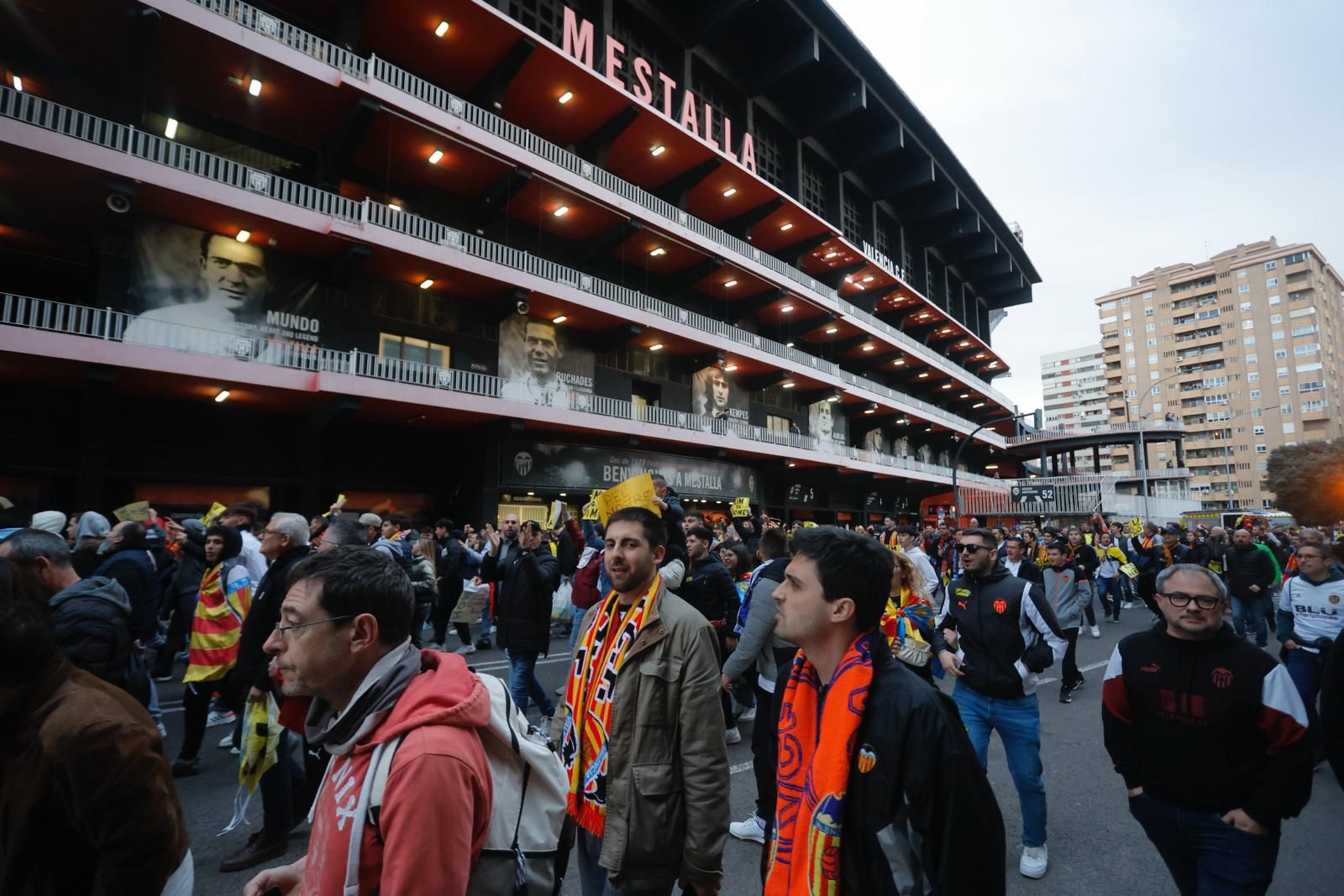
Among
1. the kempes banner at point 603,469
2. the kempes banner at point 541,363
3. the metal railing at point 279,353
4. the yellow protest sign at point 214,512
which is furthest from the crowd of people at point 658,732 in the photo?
the kempes banner at point 541,363

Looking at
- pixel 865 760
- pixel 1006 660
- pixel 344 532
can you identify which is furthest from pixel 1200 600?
pixel 344 532

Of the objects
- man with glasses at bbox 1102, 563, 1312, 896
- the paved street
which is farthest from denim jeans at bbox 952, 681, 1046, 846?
man with glasses at bbox 1102, 563, 1312, 896

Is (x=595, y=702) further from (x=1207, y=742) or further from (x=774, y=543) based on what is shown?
(x=774, y=543)

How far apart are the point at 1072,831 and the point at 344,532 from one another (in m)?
5.27

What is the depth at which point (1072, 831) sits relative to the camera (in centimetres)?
430

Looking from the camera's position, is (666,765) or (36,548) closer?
(666,765)

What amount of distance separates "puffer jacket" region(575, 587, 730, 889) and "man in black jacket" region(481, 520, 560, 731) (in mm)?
3611

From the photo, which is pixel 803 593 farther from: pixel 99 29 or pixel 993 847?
pixel 99 29

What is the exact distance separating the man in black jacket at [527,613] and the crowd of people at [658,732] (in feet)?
4.28

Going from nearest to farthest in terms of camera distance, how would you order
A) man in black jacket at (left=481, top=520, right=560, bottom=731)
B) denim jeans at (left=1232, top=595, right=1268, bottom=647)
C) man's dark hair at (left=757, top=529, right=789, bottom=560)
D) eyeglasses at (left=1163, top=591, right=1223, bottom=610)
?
eyeglasses at (left=1163, top=591, right=1223, bottom=610), man's dark hair at (left=757, top=529, right=789, bottom=560), man in black jacket at (left=481, top=520, right=560, bottom=731), denim jeans at (left=1232, top=595, right=1268, bottom=647)

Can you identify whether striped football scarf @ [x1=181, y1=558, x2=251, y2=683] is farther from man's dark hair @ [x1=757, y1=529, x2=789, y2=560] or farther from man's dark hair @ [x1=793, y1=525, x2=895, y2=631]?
man's dark hair @ [x1=793, y1=525, x2=895, y2=631]

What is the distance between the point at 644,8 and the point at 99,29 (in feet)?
51.2

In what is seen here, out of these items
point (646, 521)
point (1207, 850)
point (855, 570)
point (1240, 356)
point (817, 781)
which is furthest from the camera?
point (1240, 356)

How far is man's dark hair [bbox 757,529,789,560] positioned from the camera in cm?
540
